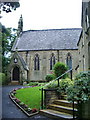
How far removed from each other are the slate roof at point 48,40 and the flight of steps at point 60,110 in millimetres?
20724

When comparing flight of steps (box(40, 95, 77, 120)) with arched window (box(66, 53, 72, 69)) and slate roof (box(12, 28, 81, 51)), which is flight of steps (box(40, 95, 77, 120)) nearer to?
arched window (box(66, 53, 72, 69))

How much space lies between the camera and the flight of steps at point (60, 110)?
23.9ft

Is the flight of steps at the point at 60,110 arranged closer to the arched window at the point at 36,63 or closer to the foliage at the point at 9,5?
the foliage at the point at 9,5

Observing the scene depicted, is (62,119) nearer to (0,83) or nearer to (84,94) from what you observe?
(84,94)

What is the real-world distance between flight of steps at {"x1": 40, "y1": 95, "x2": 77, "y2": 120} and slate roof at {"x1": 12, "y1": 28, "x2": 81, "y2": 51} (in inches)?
816

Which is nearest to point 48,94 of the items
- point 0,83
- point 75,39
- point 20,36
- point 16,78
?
point 0,83

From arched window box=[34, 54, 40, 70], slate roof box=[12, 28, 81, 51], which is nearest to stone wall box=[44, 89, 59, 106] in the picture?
slate roof box=[12, 28, 81, 51]

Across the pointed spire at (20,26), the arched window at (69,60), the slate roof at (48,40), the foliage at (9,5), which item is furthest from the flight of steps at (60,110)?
the pointed spire at (20,26)

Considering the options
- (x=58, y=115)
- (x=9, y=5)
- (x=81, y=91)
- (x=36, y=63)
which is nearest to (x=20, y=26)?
(x=36, y=63)

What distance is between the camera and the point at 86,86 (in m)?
6.57

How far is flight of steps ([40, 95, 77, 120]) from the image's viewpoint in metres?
7.28

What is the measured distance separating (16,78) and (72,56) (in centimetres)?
1170

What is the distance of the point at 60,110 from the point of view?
805cm

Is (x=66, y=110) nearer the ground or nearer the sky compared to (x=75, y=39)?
nearer the ground
